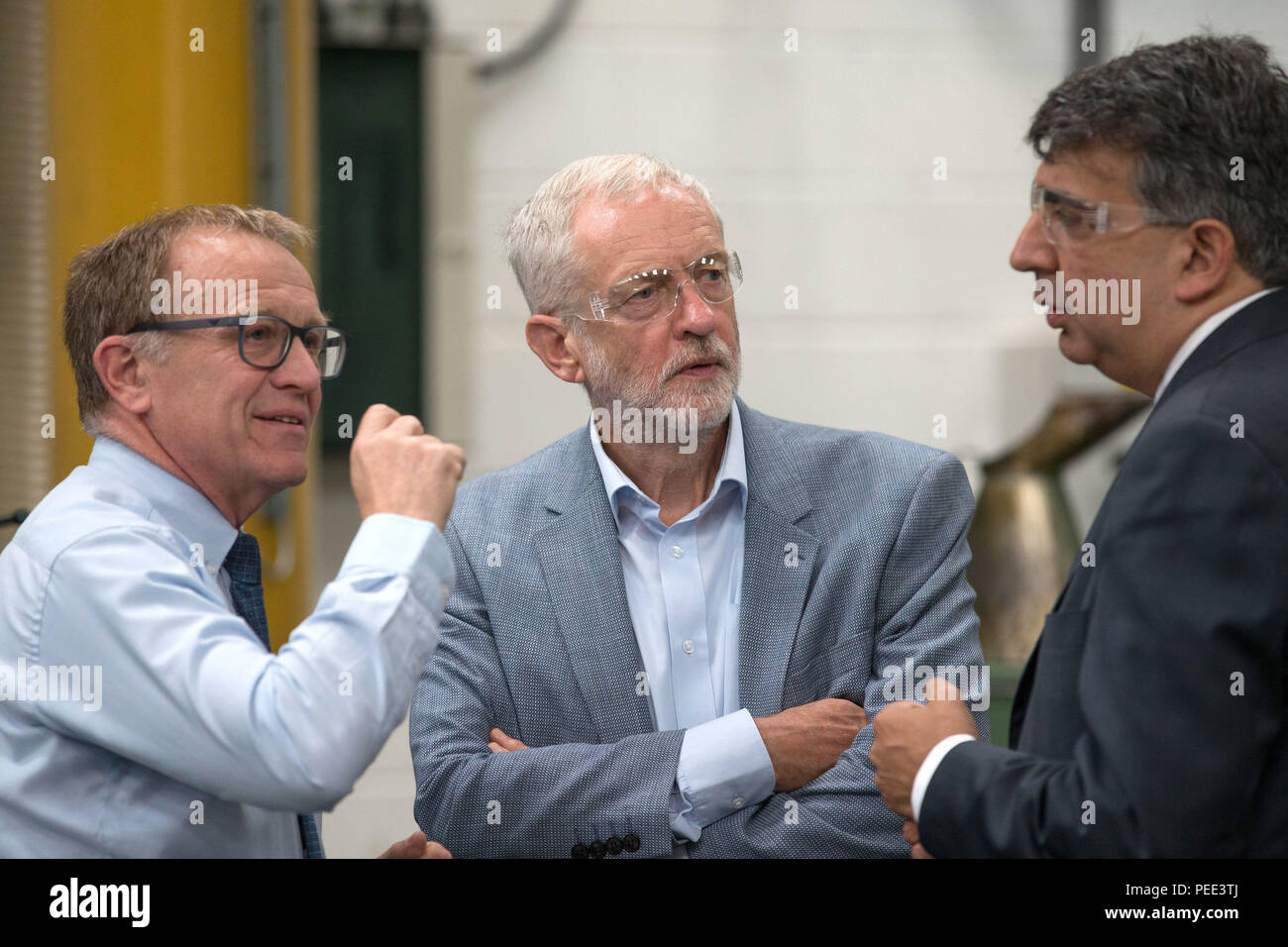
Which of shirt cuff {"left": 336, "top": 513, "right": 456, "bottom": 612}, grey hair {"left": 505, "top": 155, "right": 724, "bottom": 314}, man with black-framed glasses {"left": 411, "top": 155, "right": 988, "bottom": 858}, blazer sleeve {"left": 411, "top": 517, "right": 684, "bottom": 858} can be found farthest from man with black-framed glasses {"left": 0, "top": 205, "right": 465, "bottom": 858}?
grey hair {"left": 505, "top": 155, "right": 724, "bottom": 314}

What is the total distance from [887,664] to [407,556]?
2.70 feet

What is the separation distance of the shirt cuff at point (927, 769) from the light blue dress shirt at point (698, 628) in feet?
1.36

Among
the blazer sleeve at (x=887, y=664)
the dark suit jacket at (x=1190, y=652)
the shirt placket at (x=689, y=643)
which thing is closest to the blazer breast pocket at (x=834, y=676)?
the blazer sleeve at (x=887, y=664)

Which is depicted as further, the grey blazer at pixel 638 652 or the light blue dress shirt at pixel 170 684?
the grey blazer at pixel 638 652

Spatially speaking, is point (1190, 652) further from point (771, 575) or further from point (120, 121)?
point (120, 121)

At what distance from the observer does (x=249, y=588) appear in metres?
1.73

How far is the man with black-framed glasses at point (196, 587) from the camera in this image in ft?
4.42

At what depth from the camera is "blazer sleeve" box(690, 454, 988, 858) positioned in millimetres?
1831

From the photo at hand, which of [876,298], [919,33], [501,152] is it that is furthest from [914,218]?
[501,152]

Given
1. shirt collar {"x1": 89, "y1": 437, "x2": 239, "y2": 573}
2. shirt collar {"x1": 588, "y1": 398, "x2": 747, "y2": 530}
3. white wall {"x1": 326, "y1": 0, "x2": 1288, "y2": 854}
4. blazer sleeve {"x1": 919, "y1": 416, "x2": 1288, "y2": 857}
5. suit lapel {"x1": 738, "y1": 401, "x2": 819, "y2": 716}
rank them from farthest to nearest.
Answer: white wall {"x1": 326, "y1": 0, "x2": 1288, "y2": 854}, shirt collar {"x1": 588, "y1": 398, "x2": 747, "y2": 530}, suit lapel {"x1": 738, "y1": 401, "x2": 819, "y2": 716}, shirt collar {"x1": 89, "y1": 437, "x2": 239, "y2": 573}, blazer sleeve {"x1": 919, "y1": 416, "x2": 1288, "y2": 857}

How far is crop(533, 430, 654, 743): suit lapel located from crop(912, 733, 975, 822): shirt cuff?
59 centimetres

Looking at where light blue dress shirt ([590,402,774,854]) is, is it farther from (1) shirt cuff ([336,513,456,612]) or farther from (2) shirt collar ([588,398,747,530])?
(1) shirt cuff ([336,513,456,612])

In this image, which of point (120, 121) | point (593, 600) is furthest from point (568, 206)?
point (120, 121)

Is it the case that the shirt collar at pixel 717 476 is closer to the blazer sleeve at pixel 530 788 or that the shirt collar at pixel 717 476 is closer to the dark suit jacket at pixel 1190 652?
the blazer sleeve at pixel 530 788
